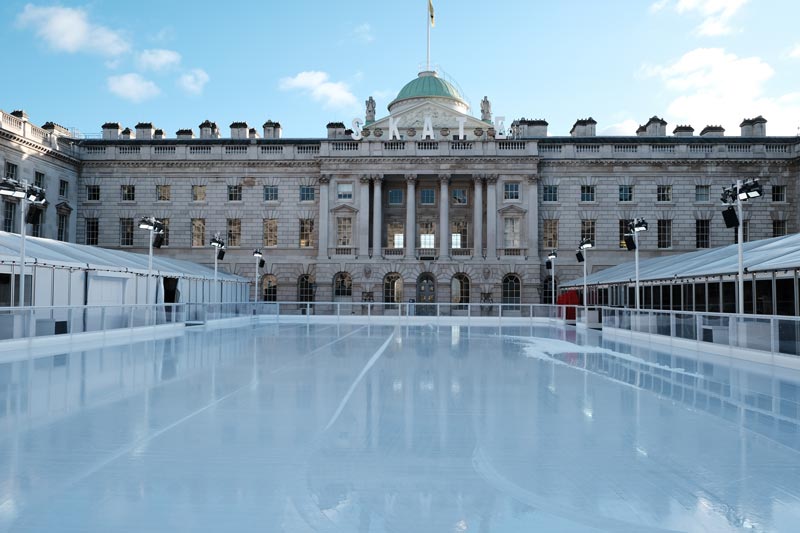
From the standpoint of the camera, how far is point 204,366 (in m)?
14.7

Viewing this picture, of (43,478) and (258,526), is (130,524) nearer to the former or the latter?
(258,526)

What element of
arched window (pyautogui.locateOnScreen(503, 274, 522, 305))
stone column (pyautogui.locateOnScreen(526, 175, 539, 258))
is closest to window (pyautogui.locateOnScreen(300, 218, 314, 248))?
arched window (pyautogui.locateOnScreen(503, 274, 522, 305))

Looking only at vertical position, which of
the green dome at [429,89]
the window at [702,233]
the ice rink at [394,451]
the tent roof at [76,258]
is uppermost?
the green dome at [429,89]

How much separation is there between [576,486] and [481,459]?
120 centimetres

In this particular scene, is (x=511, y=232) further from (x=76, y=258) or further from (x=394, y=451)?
(x=394, y=451)

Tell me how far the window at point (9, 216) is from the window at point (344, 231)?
78.2 feet

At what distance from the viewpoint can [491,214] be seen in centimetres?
4950

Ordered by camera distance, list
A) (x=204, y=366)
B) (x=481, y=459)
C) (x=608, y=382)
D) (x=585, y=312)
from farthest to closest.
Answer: (x=585, y=312)
(x=204, y=366)
(x=608, y=382)
(x=481, y=459)

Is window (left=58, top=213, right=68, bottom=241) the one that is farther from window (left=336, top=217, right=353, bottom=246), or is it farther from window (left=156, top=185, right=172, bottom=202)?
window (left=336, top=217, right=353, bottom=246)

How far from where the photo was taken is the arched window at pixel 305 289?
167ft

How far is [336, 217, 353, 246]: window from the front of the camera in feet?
165

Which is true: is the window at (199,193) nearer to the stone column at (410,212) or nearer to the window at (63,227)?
the window at (63,227)

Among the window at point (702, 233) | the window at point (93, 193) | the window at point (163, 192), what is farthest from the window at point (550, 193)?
the window at point (93, 193)

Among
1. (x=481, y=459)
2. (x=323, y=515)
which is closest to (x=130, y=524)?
(x=323, y=515)
